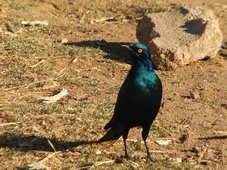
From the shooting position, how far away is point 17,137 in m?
6.15

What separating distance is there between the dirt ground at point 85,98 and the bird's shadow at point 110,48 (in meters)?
0.02

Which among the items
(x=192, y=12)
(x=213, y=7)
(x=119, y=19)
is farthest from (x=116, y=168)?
(x=213, y=7)

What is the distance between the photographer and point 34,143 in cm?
605

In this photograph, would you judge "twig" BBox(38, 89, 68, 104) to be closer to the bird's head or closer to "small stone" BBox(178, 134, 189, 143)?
"small stone" BBox(178, 134, 189, 143)

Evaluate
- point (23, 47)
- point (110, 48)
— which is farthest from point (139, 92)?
point (110, 48)

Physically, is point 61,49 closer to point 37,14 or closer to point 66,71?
point 66,71

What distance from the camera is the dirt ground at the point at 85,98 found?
231 inches

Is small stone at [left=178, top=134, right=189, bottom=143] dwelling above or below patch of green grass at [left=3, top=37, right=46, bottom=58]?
above

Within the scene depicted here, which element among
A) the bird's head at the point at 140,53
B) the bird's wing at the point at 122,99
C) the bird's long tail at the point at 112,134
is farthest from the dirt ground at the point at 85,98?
the bird's head at the point at 140,53

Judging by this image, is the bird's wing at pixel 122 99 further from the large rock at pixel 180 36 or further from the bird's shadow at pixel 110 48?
the bird's shadow at pixel 110 48

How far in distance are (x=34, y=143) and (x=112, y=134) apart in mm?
776

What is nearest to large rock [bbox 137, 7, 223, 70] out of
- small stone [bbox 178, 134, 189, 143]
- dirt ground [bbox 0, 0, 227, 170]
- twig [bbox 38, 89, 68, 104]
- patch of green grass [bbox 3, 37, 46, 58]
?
dirt ground [bbox 0, 0, 227, 170]

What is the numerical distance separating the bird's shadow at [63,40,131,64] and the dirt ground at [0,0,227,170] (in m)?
0.02

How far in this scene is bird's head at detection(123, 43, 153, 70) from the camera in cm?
541
